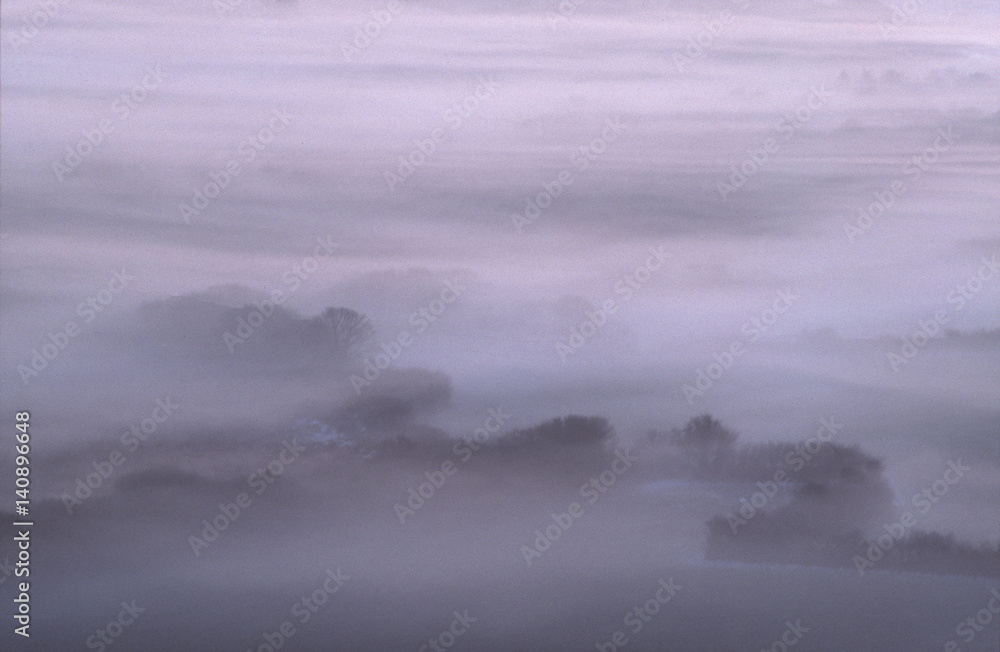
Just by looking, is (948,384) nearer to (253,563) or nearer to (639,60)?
(639,60)

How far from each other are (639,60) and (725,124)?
0.59 metres

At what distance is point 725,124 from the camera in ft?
19.3

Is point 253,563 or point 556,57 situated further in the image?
point 556,57

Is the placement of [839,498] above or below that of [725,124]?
below

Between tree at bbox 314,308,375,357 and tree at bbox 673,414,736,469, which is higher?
tree at bbox 314,308,375,357

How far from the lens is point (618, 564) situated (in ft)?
18.2

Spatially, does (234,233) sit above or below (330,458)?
above

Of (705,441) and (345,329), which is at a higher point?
(345,329)

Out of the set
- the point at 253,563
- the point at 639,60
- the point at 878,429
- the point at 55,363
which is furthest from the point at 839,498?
the point at 55,363

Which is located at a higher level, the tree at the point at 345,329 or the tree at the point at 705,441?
the tree at the point at 345,329

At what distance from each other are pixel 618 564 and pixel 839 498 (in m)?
1.21

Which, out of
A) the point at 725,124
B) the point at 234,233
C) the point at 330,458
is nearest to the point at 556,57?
the point at 725,124

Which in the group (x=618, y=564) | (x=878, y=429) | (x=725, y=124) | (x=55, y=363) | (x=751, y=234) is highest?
(x=725, y=124)

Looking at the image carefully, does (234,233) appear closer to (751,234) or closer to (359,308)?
(359,308)
